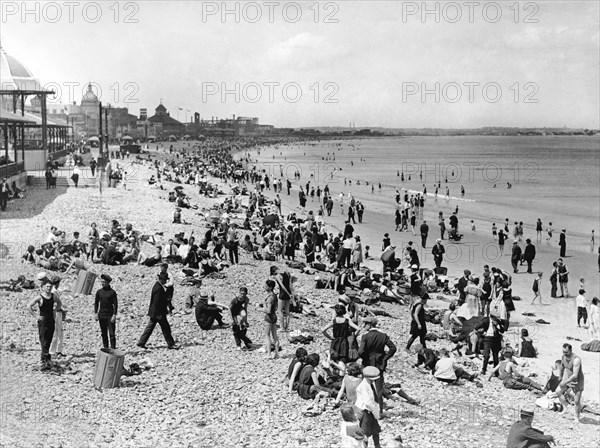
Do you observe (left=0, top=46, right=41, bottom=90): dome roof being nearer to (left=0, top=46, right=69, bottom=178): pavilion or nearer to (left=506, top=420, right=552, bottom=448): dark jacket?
(left=0, top=46, right=69, bottom=178): pavilion

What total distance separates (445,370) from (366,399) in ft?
12.1

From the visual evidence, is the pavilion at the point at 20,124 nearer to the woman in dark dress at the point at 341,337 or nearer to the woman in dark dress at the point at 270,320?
the woman in dark dress at the point at 270,320

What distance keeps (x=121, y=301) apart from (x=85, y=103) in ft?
455

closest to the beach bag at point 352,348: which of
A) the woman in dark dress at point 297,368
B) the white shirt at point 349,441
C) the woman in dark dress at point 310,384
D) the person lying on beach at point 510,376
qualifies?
the woman in dark dress at point 310,384

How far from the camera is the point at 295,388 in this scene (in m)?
9.81

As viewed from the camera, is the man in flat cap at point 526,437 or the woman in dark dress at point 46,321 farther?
the woman in dark dress at point 46,321

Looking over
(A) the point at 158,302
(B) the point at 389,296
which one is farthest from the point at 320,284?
(A) the point at 158,302

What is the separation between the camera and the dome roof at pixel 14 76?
47750 millimetres

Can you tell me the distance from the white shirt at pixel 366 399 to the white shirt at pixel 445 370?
11.7 feet

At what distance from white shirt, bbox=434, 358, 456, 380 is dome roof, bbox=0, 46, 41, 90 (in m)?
43.1

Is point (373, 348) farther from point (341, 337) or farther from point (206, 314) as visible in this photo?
point (206, 314)

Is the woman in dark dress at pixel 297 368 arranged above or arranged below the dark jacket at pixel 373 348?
below

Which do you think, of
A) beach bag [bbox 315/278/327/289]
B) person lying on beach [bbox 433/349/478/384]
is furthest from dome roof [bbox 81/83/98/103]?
person lying on beach [bbox 433/349/478/384]

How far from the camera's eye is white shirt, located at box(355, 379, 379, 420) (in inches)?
307
